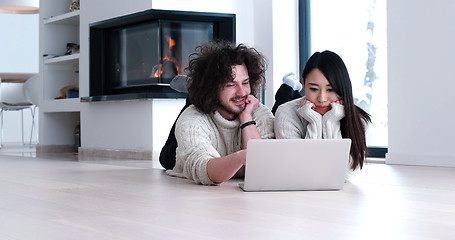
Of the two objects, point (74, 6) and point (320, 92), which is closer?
point (320, 92)

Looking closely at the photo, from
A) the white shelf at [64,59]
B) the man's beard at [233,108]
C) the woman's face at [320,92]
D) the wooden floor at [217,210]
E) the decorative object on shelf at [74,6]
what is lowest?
the wooden floor at [217,210]

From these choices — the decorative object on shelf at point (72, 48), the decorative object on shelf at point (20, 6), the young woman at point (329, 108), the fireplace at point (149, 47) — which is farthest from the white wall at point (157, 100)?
the young woman at point (329, 108)

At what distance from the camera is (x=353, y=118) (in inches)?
94.0

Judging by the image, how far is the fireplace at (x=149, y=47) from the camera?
15.0 feet

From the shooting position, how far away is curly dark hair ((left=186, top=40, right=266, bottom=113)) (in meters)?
2.46

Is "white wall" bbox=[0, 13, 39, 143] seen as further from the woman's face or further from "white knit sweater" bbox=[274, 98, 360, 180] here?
the woman's face

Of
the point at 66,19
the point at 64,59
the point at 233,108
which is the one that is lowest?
the point at 233,108

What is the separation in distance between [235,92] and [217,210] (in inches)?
32.6

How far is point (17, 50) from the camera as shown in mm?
8906

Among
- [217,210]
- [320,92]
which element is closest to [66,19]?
[320,92]

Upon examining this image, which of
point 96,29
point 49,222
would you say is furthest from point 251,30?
point 49,222

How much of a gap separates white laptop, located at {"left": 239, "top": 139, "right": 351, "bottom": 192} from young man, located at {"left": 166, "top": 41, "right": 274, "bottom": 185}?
203 mm

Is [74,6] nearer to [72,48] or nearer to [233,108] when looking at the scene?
[72,48]

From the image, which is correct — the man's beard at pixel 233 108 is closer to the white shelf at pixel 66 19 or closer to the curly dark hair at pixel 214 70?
the curly dark hair at pixel 214 70
